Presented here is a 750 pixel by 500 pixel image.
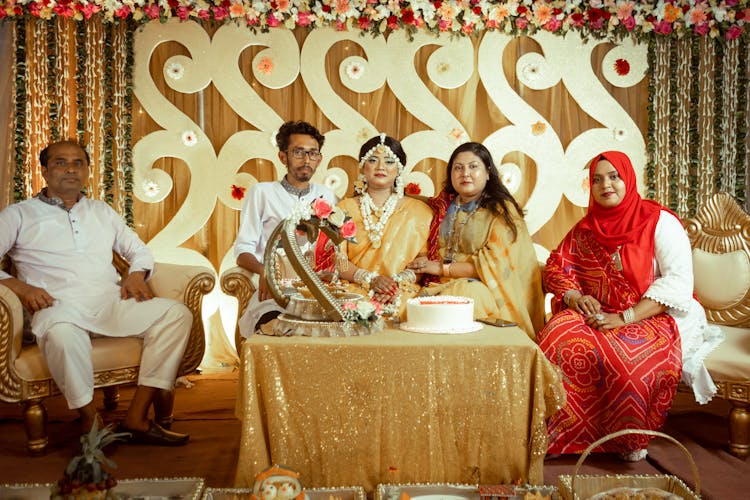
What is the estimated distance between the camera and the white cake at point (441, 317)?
2480 mm

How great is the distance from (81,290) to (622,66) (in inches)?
176

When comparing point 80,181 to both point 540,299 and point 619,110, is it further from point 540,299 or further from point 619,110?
point 619,110

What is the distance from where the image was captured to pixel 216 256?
17.6 feet

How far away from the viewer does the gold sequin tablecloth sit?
Answer: 2.32 m

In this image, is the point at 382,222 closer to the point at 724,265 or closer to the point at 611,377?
the point at 611,377

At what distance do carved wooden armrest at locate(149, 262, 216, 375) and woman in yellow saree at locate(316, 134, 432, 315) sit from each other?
26.8 inches

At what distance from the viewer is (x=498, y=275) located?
3426 mm

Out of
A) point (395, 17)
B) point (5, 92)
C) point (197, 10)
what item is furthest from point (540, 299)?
point (5, 92)

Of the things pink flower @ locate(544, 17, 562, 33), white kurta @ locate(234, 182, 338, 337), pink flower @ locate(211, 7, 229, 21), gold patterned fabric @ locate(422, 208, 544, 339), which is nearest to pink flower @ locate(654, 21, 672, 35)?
pink flower @ locate(544, 17, 562, 33)

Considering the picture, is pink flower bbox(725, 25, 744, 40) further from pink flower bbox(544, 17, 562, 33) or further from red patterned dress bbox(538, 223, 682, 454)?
red patterned dress bbox(538, 223, 682, 454)

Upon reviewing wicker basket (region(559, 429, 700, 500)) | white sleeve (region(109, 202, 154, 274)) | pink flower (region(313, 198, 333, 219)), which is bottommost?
wicker basket (region(559, 429, 700, 500))

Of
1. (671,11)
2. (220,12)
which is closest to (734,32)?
(671,11)

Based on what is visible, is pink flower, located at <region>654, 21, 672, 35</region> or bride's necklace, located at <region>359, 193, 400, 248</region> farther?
pink flower, located at <region>654, 21, 672, 35</region>

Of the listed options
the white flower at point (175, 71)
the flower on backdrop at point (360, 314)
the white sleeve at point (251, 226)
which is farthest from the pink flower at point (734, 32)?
the white flower at point (175, 71)
